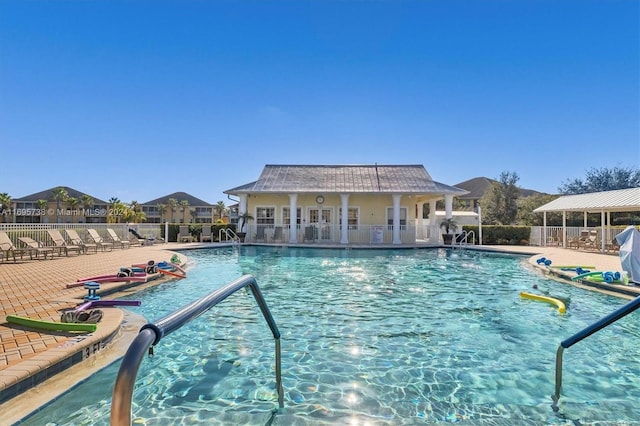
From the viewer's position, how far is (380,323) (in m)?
5.98


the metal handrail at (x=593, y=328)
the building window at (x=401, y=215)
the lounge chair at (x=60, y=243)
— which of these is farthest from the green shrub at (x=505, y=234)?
the lounge chair at (x=60, y=243)

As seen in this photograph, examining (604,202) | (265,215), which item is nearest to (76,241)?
(265,215)

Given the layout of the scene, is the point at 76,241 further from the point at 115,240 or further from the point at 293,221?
the point at 293,221

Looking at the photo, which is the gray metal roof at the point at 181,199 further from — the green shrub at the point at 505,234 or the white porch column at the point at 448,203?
the green shrub at the point at 505,234

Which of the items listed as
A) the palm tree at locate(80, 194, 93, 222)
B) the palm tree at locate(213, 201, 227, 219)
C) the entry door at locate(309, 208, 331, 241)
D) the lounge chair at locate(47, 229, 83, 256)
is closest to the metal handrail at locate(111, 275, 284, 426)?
the lounge chair at locate(47, 229, 83, 256)

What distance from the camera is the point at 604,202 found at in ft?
54.6

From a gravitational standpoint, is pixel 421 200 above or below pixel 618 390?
above

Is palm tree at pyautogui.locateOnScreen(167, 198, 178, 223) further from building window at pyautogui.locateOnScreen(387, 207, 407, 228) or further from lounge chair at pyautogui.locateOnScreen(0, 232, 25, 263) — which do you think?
lounge chair at pyautogui.locateOnScreen(0, 232, 25, 263)

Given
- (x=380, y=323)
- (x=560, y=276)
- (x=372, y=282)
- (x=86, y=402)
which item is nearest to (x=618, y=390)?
(x=380, y=323)

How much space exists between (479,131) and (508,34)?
9697mm

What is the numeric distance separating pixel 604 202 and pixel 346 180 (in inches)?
524

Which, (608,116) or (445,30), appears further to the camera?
(608,116)

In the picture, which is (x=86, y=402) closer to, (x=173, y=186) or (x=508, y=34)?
(x=508, y=34)

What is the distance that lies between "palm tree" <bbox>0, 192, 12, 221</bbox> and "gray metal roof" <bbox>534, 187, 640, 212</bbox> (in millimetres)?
63761
